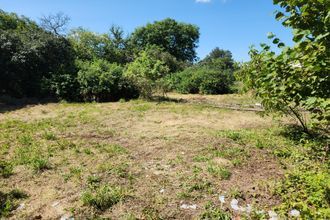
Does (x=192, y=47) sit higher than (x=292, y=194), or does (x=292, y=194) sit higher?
(x=192, y=47)

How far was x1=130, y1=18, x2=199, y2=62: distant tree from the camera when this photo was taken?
41.7 meters

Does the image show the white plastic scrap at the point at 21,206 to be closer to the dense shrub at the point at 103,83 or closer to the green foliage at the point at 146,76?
the dense shrub at the point at 103,83

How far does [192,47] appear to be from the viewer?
148ft

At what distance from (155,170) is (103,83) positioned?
884 cm

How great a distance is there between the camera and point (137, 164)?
16.5 ft

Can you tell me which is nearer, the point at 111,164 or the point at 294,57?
the point at 294,57

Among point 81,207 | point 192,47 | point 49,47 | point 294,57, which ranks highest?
point 192,47

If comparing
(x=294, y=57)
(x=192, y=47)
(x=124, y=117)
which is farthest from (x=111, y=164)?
(x=192, y=47)

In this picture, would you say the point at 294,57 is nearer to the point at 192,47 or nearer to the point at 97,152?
the point at 97,152

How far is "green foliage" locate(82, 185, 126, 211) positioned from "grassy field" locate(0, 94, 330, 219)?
0.04 feet

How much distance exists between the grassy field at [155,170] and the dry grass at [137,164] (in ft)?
0.05

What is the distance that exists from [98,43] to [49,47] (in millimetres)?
12185

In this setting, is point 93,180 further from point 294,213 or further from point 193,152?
point 294,213

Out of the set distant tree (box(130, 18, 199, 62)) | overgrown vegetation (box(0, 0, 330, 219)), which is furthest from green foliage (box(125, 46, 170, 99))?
distant tree (box(130, 18, 199, 62))
